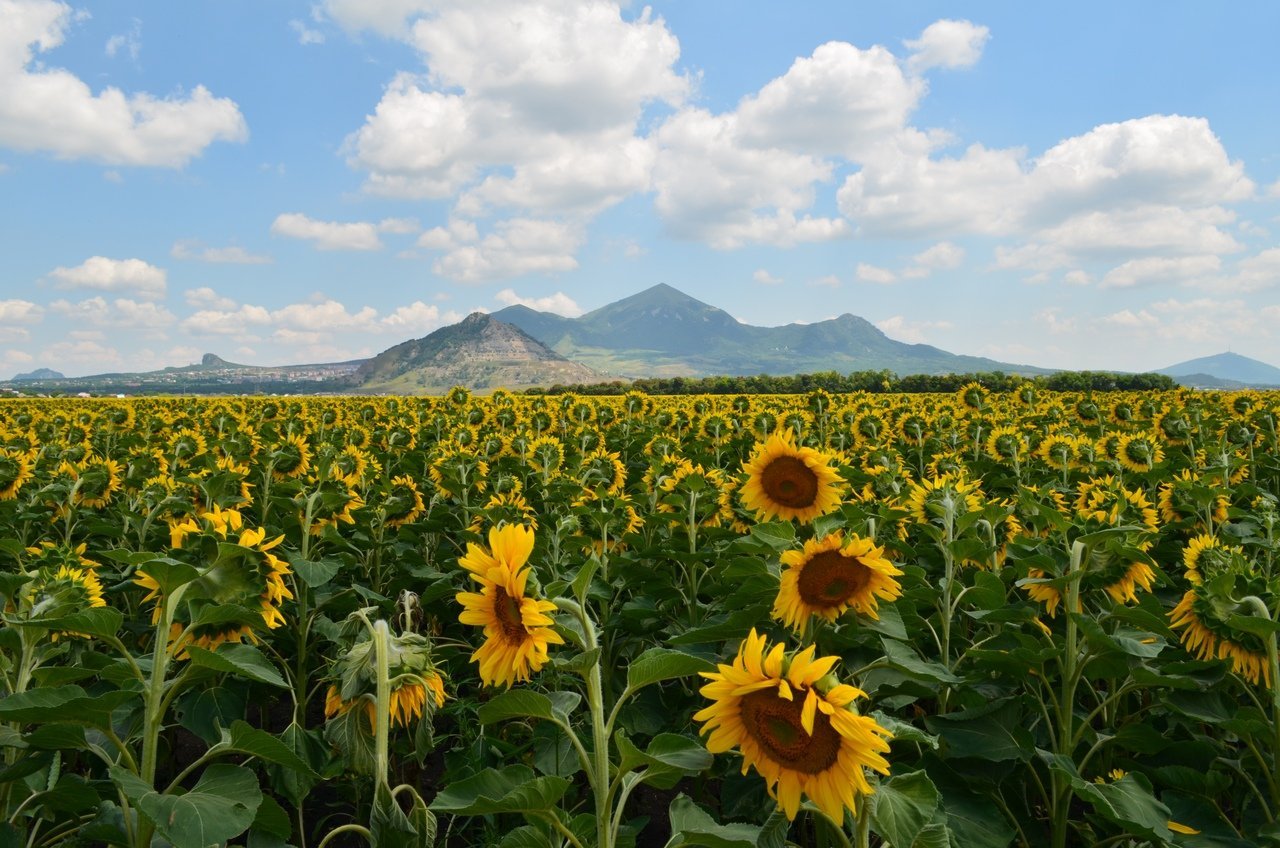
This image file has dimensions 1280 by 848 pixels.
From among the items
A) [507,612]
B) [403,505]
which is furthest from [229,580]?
[403,505]

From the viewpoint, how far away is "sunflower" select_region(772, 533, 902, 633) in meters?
2.34

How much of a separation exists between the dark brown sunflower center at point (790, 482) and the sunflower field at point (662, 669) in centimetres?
1

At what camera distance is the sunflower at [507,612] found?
6.22 ft

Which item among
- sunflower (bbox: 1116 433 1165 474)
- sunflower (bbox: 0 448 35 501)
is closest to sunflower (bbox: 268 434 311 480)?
sunflower (bbox: 0 448 35 501)

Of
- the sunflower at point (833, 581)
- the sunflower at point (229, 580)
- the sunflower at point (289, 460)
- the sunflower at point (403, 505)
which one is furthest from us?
the sunflower at point (289, 460)

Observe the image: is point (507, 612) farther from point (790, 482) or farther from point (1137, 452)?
point (1137, 452)

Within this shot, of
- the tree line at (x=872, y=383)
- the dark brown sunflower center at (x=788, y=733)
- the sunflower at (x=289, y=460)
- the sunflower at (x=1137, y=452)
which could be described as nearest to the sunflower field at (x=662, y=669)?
the dark brown sunflower center at (x=788, y=733)

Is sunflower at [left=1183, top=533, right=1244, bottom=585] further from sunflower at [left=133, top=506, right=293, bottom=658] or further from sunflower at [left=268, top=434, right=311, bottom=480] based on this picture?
sunflower at [left=268, top=434, right=311, bottom=480]

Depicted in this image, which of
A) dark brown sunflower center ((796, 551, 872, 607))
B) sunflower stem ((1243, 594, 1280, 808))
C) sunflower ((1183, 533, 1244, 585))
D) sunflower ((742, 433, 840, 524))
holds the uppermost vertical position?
sunflower ((742, 433, 840, 524))

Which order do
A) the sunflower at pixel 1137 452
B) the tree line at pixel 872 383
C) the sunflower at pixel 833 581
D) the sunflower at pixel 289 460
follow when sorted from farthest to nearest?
the tree line at pixel 872 383
the sunflower at pixel 1137 452
the sunflower at pixel 289 460
the sunflower at pixel 833 581

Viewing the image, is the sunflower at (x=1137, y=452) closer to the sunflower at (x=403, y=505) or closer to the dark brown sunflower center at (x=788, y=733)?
the sunflower at (x=403, y=505)

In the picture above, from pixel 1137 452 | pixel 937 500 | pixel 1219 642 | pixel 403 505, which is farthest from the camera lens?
pixel 1137 452

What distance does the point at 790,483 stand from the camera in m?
3.03

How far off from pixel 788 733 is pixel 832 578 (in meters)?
0.80
